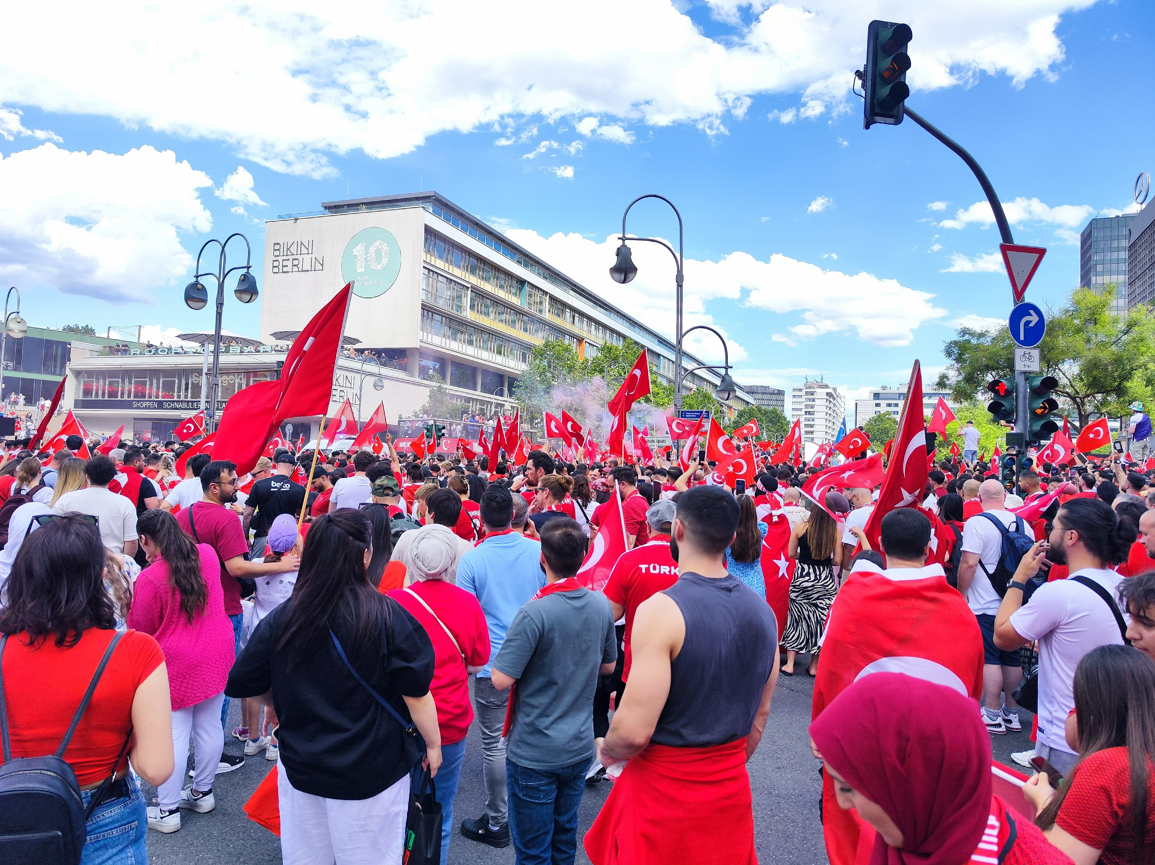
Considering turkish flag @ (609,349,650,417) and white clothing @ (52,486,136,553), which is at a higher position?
turkish flag @ (609,349,650,417)

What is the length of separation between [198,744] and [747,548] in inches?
164

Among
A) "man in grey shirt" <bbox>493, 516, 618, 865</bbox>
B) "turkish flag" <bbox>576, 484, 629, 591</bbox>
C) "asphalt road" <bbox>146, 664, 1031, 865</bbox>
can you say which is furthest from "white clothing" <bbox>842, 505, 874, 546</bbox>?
"man in grey shirt" <bbox>493, 516, 618, 865</bbox>

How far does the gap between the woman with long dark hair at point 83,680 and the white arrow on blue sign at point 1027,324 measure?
926 cm

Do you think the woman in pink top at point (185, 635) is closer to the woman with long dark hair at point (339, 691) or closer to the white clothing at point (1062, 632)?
the woman with long dark hair at point (339, 691)

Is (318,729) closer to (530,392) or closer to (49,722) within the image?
(49,722)

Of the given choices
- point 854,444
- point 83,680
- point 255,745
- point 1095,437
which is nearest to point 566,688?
point 83,680

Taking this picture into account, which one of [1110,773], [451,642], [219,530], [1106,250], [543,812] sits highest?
[1106,250]

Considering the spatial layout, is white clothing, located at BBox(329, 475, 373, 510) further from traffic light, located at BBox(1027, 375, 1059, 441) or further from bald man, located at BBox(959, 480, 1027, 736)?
traffic light, located at BBox(1027, 375, 1059, 441)

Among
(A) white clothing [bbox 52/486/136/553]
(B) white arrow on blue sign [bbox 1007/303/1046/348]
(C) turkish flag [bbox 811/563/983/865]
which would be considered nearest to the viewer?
(C) turkish flag [bbox 811/563/983/865]

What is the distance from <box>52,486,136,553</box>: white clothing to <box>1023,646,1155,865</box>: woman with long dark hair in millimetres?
6352

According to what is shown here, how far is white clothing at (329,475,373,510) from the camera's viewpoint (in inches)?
315

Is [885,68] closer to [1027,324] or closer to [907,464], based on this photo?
[1027,324]

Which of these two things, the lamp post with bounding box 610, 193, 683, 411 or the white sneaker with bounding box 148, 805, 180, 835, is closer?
the white sneaker with bounding box 148, 805, 180, 835

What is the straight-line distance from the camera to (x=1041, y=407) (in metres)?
9.50
